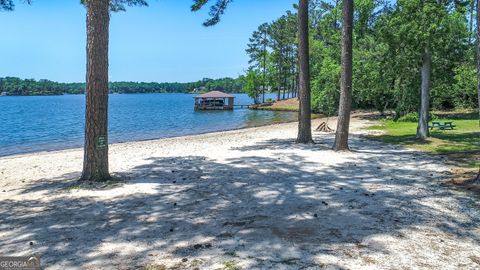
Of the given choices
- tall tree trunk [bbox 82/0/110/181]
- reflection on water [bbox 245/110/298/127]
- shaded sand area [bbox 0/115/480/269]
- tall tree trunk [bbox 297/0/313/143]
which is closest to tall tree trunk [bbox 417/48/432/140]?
tall tree trunk [bbox 297/0/313/143]

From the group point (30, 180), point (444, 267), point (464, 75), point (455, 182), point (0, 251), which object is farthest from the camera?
point (464, 75)

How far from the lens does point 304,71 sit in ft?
50.1

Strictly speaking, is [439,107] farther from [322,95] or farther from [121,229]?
[121,229]

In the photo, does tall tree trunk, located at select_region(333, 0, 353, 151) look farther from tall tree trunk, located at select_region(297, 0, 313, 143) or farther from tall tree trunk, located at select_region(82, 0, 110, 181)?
tall tree trunk, located at select_region(82, 0, 110, 181)

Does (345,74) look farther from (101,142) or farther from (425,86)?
(101,142)

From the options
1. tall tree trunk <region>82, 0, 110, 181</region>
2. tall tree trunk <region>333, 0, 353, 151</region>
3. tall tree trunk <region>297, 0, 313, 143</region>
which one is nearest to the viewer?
tall tree trunk <region>82, 0, 110, 181</region>

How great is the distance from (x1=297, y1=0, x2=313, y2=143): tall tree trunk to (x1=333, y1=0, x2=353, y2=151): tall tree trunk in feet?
7.15

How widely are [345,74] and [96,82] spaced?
8.40 metres

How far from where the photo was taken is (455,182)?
831 centimetres

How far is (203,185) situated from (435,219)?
15.4ft

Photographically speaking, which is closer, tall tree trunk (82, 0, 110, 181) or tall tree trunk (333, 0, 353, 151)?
tall tree trunk (82, 0, 110, 181)

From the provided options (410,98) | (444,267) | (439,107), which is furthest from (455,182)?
(439,107)

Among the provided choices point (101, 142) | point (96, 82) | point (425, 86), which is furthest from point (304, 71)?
point (101, 142)

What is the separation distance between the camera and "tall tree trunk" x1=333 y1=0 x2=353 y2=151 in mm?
12922
